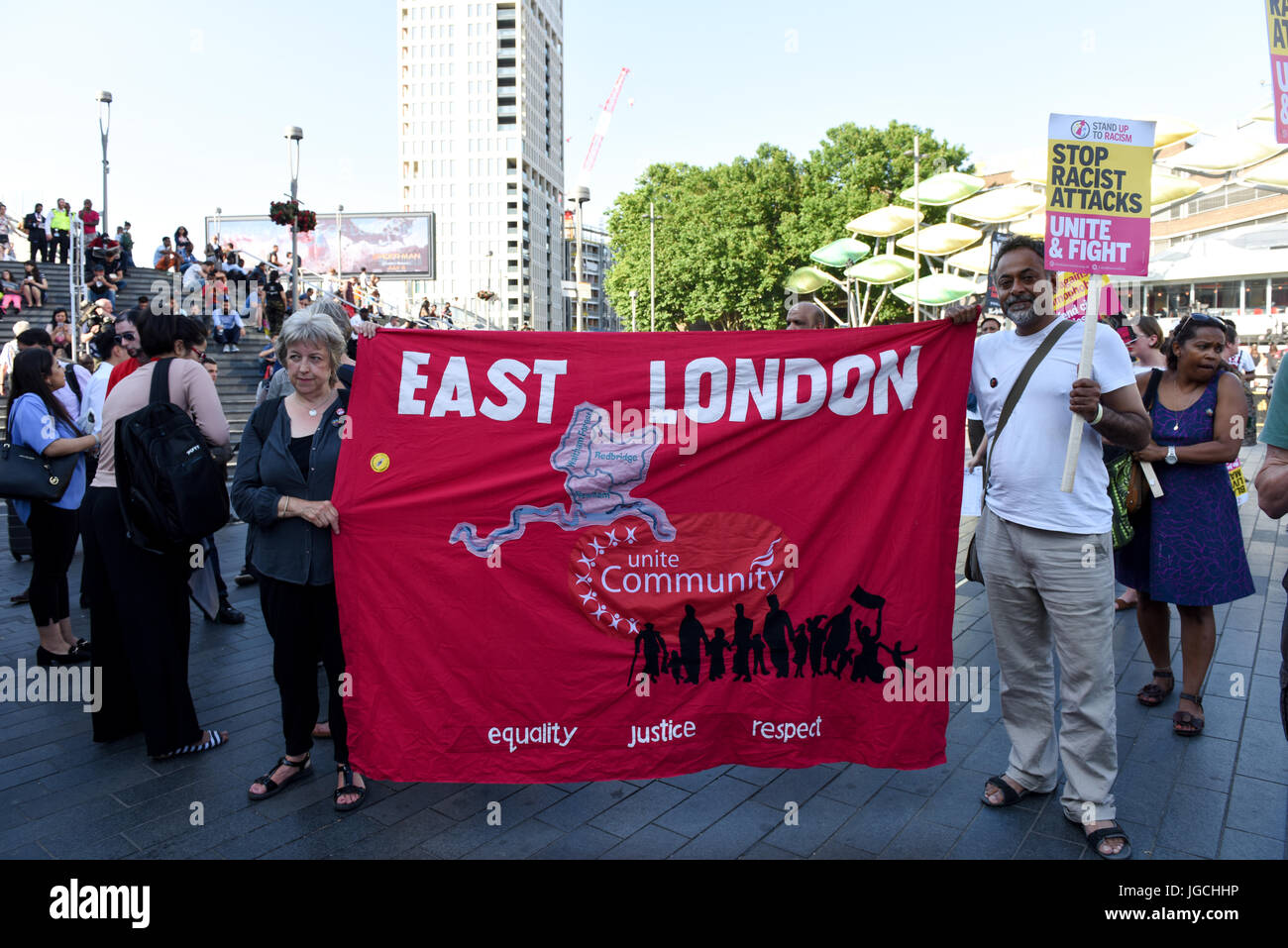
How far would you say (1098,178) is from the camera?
123 inches

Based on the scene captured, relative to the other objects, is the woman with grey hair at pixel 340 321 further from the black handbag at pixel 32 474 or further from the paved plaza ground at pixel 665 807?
the black handbag at pixel 32 474

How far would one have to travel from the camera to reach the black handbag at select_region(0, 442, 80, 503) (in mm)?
4914

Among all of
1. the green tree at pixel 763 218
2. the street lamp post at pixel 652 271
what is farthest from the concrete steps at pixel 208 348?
the green tree at pixel 763 218

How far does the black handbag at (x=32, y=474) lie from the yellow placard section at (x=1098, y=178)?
17.7 ft

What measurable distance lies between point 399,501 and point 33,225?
23204 mm

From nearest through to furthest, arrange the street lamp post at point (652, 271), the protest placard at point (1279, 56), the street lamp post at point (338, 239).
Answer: the protest placard at point (1279, 56) < the street lamp post at point (338, 239) < the street lamp post at point (652, 271)

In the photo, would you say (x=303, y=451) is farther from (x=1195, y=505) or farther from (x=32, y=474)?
(x=1195, y=505)

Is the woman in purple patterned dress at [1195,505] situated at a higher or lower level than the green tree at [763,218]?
lower

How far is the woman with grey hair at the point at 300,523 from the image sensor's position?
11.2ft

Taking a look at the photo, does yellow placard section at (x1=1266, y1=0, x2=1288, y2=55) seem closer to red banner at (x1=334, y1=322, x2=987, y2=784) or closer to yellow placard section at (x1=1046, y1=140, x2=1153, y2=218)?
yellow placard section at (x1=1046, y1=140, x2=1153, y2=218)

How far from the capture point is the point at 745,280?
157 ft
